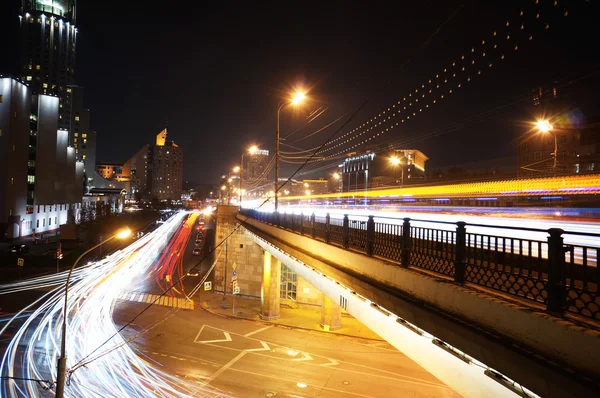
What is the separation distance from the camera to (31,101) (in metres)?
57.7

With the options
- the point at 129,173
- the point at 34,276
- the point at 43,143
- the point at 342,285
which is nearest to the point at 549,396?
the point at 342,285

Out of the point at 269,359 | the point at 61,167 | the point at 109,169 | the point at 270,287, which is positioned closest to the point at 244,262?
the point at 270,287

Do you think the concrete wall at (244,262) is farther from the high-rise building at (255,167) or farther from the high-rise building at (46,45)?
the high-rise building at (46,45)

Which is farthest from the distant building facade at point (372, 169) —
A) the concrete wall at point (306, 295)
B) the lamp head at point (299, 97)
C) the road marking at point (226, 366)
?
the road marking at point (226, 366)

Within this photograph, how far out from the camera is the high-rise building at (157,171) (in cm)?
18888

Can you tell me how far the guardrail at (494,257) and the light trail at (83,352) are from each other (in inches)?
341

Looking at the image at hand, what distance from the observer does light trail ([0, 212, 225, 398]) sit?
1437 cm

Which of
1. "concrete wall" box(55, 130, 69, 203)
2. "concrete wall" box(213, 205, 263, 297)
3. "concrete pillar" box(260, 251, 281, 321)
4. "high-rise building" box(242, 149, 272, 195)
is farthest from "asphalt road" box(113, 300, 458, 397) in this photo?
"high-rise building" box(242, 149, 272, 195)

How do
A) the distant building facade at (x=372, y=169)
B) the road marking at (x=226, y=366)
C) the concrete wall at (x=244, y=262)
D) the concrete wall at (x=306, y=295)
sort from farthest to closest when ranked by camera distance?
the distant building facade at (x=372, y=169)
the concrete wall at (x=244, y=262)
the concrete wall at (x=306, y=295)
the road marking at (x=226, y=366)

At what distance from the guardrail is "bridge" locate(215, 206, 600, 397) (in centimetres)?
2

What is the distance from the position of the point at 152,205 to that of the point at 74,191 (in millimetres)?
80380

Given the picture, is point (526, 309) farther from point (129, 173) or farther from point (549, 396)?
point (129, 173)

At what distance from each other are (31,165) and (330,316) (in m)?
56.3

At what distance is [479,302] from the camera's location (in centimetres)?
533
